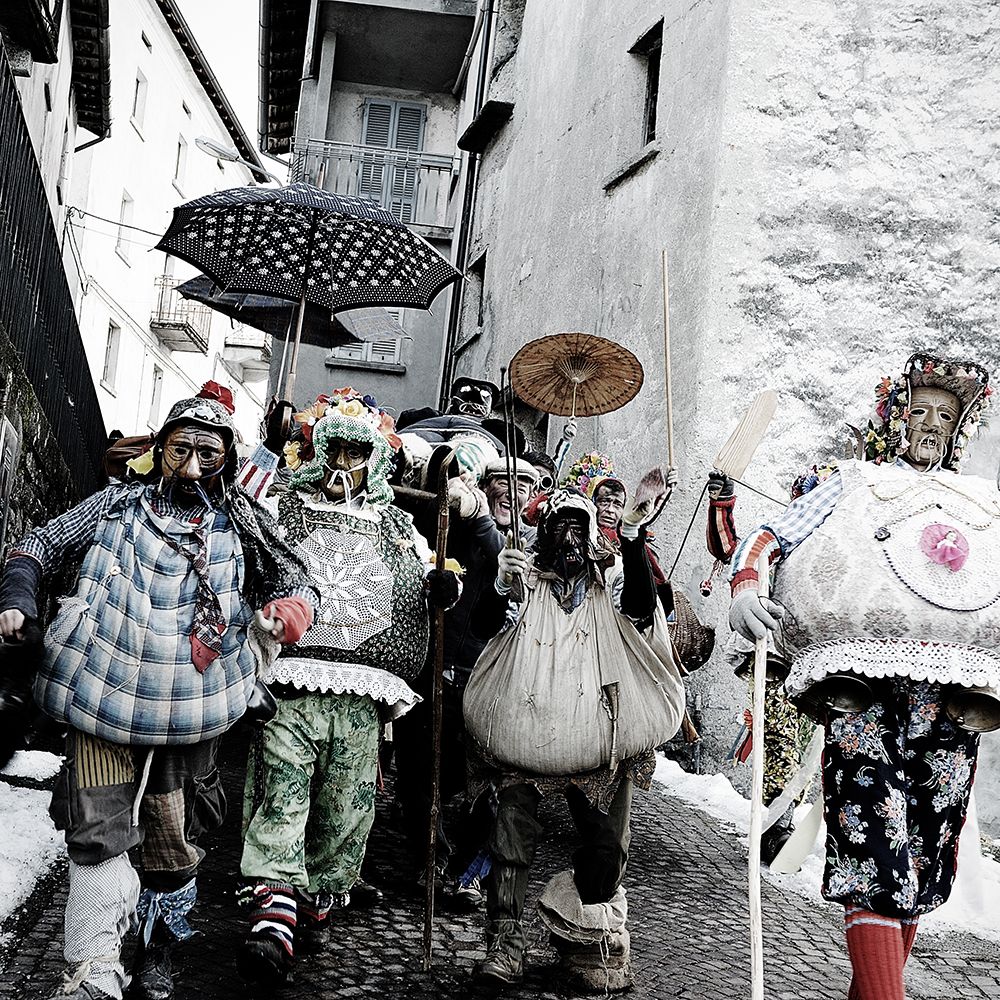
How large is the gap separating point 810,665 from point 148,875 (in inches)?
83.7

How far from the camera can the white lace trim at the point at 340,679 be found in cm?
477

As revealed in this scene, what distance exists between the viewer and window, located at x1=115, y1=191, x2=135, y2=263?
31.2m

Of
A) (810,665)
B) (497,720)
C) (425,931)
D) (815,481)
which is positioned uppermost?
(815,481)

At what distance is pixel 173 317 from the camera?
3438cm

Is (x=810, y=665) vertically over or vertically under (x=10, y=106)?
under

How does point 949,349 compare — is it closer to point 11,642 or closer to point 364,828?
point 364,828

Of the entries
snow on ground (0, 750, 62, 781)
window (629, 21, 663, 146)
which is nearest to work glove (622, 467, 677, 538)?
snow on ground (0, 750, 62, 781)

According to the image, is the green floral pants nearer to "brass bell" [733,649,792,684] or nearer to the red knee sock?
"brass bell" [733,649,792,684]

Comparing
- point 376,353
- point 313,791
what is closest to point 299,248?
point 313,791

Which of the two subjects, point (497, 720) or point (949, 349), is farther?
point (949, 349)

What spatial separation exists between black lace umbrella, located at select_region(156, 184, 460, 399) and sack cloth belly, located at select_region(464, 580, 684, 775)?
389cm

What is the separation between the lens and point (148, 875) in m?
4.14

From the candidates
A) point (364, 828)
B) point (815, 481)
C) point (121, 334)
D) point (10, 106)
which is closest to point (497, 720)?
point (364, 828)

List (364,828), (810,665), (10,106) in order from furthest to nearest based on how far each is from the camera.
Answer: (10,106) → (364,828) → (810,665)
